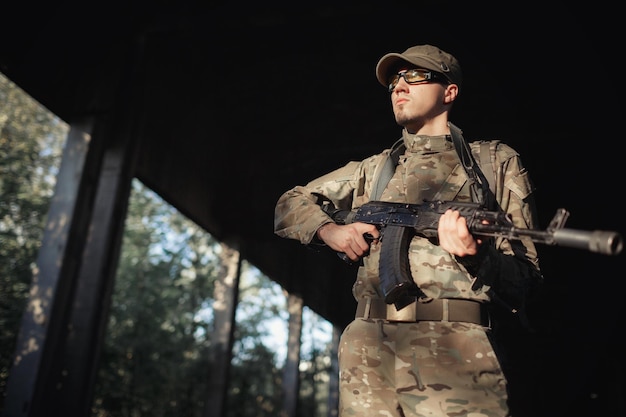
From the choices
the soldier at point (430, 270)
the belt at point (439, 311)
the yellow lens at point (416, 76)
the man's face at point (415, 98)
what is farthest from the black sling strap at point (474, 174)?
Result: the belt at point (439, 311)

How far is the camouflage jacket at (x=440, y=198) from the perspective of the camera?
7.53 feet

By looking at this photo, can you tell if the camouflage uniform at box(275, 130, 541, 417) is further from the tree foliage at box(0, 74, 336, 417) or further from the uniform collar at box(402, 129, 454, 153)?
the tree foliage at box(0, 74, 336, 417)

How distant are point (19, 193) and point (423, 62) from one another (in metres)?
14.4

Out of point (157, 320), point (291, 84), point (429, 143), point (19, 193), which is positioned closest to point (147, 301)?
point (157, 320)

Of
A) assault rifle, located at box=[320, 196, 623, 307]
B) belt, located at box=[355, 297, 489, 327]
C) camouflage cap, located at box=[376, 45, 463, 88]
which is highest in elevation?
camouflage cap, located at box=[376, 45, 463, 88]

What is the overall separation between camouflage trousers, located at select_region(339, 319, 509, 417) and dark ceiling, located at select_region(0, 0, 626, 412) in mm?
3267

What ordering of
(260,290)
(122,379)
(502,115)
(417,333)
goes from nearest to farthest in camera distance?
(417,333)
(502,115)
(122,379)
(260,290)

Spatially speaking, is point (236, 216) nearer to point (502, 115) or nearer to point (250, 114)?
point (250, 114)

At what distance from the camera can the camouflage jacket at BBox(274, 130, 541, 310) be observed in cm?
229

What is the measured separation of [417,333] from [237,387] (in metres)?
19.2

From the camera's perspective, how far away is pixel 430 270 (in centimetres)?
239

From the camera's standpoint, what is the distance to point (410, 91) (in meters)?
2.77

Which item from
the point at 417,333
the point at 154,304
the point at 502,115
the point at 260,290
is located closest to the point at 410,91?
the point at 417,333

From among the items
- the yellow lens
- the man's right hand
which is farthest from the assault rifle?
the yellow lens
